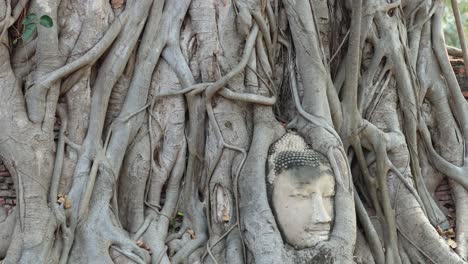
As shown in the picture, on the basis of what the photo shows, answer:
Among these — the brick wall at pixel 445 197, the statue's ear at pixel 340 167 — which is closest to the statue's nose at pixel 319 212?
the statue's ear at pixel 340 167

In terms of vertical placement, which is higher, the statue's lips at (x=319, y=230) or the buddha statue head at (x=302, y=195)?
the buddha statue head at (x=302, y=195)

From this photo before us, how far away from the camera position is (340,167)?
420 cm

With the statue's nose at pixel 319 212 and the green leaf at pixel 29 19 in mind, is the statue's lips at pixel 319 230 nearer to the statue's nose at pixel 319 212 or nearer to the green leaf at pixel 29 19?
the statue's nose at pixel 319 212

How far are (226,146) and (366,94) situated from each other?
3.96 ft

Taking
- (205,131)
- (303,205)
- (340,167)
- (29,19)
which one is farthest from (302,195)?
(29,19)

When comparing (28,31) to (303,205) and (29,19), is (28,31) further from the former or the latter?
(303,205)

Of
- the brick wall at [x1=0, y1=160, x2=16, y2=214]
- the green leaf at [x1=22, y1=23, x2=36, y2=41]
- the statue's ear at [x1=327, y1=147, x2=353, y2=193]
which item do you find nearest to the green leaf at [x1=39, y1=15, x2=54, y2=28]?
the green leaf at [x1=22, y1=23, x2=36, y2=41]

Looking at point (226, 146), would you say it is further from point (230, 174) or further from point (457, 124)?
point (457, 124)

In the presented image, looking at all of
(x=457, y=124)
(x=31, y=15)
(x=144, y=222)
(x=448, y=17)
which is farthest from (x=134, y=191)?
(x=448, y=17)

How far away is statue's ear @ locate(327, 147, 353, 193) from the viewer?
4156 millimetres

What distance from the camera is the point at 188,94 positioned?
14.3 ft

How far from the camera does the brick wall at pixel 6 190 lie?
4090 millimetres

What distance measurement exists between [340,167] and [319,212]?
0.36 m

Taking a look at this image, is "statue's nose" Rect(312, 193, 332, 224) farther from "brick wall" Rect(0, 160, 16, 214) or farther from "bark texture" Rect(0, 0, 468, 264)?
"brick wall" Rect(0, 160, 16, 214)
